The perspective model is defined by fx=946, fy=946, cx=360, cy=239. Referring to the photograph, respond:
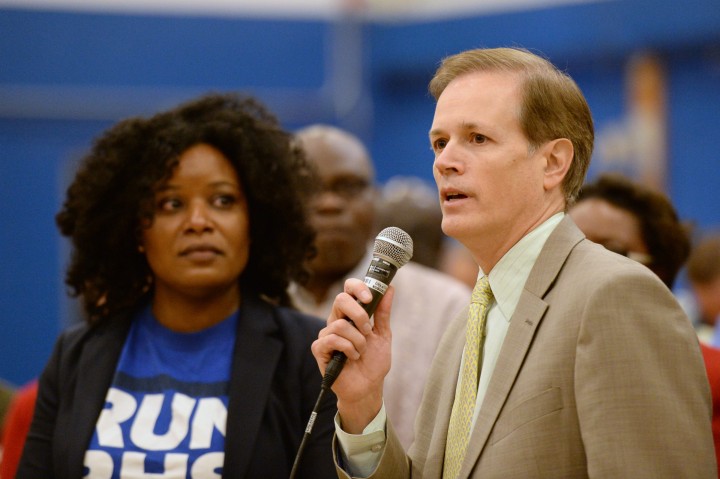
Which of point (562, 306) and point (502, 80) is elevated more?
point (502, 80)

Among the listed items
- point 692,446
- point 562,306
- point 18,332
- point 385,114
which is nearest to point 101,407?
point 562,306

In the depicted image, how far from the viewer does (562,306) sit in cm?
174

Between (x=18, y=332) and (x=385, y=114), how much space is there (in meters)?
4.02

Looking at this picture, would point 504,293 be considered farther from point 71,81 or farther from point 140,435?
point 71,81

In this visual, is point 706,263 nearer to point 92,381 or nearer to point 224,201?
point 224,201

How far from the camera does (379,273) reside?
196 centimetres

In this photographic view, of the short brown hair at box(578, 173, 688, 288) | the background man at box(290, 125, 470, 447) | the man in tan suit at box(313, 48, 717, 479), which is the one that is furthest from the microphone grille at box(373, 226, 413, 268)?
the background man at box(290, 125, 470, 447)

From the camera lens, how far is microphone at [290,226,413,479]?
191 centimetres

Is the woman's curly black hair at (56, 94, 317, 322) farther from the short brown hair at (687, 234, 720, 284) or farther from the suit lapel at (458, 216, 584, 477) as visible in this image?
the short brown hair at (687, 234, 720, 284)

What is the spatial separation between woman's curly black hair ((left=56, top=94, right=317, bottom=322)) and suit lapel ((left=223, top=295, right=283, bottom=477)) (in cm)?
17

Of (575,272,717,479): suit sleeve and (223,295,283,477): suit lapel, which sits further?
(223,295,283,477): suit lapel

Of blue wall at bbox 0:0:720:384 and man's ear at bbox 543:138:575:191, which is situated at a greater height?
blue wall at bbox 0:0:720:384

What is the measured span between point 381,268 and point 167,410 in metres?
0.83

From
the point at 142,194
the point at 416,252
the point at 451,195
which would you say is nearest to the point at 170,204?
the point at 142,194
